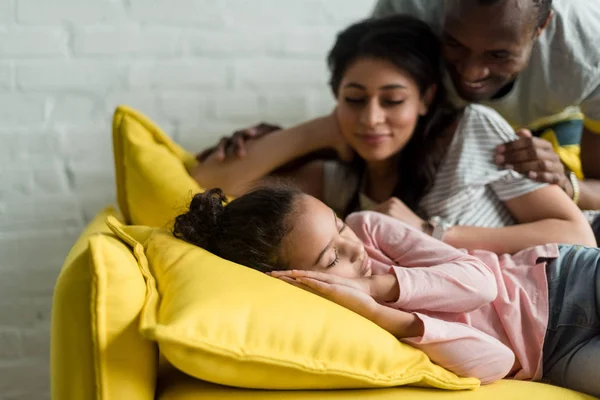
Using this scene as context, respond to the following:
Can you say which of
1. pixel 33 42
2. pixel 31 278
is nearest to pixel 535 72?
pixel 33 42

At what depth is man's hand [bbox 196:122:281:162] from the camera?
161cm

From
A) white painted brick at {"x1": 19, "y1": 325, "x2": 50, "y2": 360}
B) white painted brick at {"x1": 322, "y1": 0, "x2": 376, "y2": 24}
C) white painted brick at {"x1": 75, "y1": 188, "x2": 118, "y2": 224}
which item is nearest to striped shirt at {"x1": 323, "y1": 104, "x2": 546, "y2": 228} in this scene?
white painted brick at {"x1": 322, "y1": 0, "x2": 376, "y2": 24}

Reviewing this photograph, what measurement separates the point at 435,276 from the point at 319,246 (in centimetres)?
20

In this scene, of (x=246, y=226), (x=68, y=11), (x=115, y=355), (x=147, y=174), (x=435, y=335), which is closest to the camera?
(x=115, y=355)

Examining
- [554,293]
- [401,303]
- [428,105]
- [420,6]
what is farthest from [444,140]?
[401,303]

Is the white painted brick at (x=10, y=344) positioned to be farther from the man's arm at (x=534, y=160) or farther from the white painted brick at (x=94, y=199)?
the man's arm at (x=534, y=160)

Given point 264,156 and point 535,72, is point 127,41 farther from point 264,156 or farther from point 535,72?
point 535,72

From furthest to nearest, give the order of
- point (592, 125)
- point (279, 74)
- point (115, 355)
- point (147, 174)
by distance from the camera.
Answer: point (279, 74), point (592, 125), point (147, 174), point (115, 355)

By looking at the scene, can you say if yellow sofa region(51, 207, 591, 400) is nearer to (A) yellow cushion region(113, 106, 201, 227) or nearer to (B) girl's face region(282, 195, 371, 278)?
(B) girl's face region(282, 195, 371, 278)

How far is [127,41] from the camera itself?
1.84m

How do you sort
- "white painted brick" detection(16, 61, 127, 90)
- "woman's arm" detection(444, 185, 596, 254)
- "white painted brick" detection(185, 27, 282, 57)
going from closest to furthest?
"woman's arm" detection(444, 185, 596, 254) → "white painted brick" detection(16, 61, 127, 90) → "white painted brick" detection(185, 27, 282, 57)

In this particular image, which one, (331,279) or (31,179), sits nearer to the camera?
(331,279)

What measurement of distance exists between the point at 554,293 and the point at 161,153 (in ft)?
2.99

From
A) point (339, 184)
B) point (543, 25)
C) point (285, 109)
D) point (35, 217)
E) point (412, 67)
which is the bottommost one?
point (35, 217)
